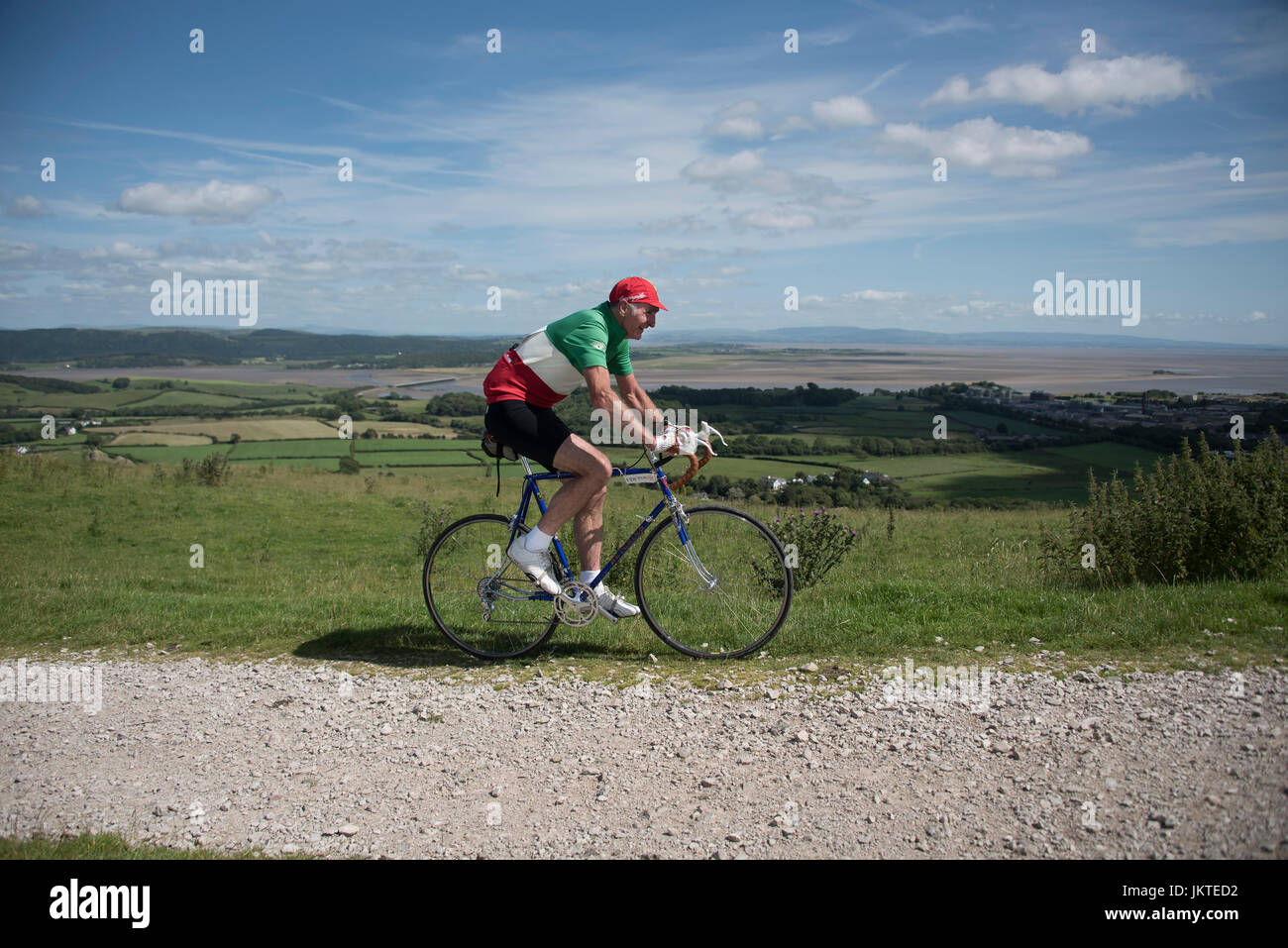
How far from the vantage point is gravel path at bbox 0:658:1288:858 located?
342cm

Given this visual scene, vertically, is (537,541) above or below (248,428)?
below

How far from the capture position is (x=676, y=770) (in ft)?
13.5

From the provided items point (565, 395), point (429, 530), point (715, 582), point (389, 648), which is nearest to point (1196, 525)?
point (715, 582)

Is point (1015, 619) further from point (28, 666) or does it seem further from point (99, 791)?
point (28, 666)

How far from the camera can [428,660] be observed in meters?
6.03

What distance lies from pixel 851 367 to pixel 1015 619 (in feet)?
246

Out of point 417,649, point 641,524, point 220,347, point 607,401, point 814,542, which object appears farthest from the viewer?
point 220,347

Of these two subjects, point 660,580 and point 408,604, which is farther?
point 408,604

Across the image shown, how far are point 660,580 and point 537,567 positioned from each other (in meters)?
0.87

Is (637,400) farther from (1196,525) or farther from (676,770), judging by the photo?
(1196,525)

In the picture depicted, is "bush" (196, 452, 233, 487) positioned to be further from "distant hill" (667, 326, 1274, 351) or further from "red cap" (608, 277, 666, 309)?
"distant hill" (667, 326, 1274, 351)

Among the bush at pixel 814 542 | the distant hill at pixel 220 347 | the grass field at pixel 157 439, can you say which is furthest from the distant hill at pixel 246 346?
the bush at pixel 814 542
